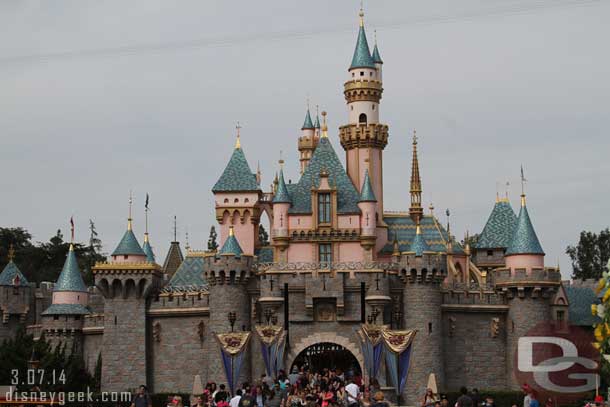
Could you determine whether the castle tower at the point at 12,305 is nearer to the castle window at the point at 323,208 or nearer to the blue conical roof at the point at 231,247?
the blue conical roof at the point at 231,247

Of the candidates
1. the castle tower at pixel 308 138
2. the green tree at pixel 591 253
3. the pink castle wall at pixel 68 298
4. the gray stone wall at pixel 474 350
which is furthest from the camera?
the green tree at pixel 591 253

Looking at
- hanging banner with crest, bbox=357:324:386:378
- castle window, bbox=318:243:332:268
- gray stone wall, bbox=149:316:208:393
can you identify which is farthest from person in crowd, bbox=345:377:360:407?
castle window, bbox=318:243:332:268

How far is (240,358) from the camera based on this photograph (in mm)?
55938

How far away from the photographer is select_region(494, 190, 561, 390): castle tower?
58.4m

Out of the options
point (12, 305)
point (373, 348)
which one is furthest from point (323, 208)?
point (12, 305)

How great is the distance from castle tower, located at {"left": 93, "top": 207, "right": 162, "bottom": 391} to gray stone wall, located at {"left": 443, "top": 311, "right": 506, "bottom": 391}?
42.5 ft

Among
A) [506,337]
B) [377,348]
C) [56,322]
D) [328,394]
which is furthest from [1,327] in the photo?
[328,394]

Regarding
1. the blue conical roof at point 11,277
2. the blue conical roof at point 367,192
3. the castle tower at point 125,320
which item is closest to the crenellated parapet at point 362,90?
the blue conical roof at point 367,192

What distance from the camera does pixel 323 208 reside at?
60188 millimetres

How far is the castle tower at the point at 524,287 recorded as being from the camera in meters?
58.4

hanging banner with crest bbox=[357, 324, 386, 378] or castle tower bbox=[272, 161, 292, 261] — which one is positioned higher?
castle tower bbox=[272, 161, 292, 261]

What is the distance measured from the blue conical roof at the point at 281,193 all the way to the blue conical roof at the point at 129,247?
21.3 ft

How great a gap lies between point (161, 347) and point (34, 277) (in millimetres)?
33722

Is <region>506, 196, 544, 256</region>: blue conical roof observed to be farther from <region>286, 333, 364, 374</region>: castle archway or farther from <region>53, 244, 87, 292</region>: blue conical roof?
<region>53, 244, 87, 292</region>: blue conical roof
